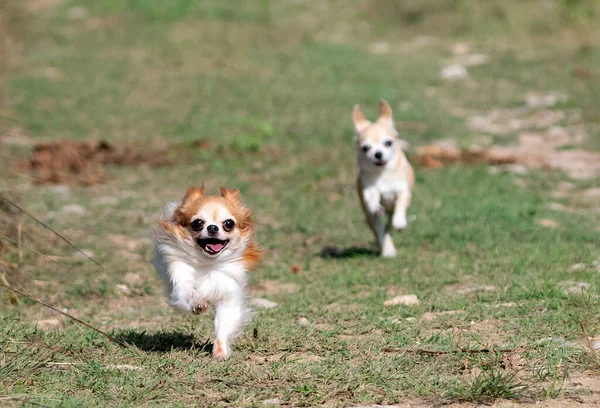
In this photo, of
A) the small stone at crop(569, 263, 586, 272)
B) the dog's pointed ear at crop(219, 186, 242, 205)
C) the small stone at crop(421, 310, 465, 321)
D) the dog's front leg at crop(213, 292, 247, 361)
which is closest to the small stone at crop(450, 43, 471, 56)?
the small stone at crop(569, 263, 586, 272)

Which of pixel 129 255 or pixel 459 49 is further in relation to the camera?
pixel 459 49

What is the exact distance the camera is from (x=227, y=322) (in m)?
5.31

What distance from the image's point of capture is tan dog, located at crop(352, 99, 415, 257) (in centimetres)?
831

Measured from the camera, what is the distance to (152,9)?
2028cm

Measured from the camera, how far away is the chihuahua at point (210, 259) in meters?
5.30

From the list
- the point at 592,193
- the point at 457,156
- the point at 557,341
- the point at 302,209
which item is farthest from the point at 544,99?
the point at 557,341

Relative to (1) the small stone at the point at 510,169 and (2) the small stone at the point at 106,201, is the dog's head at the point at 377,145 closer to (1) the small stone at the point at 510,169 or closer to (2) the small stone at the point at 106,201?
(1) the small stone at the point at 510,169

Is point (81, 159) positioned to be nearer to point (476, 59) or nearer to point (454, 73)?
point (454, 73)

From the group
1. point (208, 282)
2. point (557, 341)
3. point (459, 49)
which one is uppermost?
point (459, 49)

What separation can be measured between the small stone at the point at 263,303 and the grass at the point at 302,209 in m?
0.12

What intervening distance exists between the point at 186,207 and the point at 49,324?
1.56m

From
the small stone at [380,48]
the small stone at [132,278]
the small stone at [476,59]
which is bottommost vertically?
the small stone at [132,278]

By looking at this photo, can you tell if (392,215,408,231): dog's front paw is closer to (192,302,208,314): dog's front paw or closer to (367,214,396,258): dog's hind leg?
(367,214,396,258): dog's hind leg

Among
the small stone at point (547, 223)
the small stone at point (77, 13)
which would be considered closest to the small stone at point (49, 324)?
the small stone at point (547, 223)
